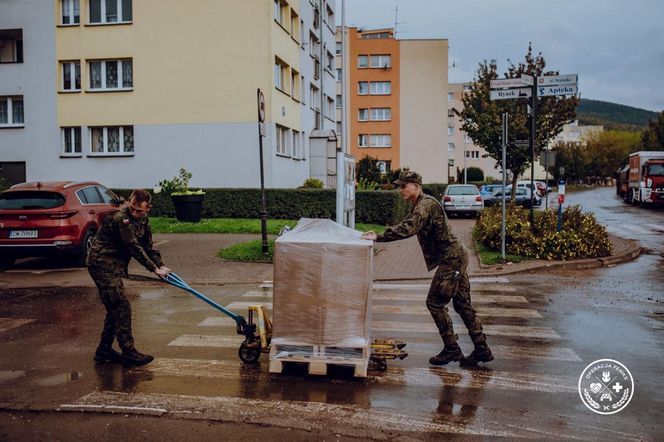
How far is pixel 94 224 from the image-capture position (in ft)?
42.9

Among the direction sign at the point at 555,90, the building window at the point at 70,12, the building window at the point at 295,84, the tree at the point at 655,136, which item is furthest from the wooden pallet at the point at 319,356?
the tree at the point at 655,136

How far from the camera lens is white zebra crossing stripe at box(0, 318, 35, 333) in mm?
8000

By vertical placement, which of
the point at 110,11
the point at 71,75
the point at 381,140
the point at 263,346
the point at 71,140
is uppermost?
the point at 110,11

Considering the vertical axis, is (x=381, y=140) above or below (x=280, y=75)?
below

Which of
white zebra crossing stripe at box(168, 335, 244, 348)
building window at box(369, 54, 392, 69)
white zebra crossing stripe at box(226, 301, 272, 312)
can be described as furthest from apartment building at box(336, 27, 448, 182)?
white zebra crossing stripe at box(168, 335, 244, 348)

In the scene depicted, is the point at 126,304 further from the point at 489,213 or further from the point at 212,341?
the point at 489,213

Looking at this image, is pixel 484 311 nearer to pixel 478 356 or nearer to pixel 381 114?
pixel 478 356

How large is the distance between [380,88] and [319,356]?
56.0 m

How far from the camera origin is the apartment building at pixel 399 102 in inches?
2318

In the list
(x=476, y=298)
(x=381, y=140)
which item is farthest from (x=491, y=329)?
(x=381, y=140)

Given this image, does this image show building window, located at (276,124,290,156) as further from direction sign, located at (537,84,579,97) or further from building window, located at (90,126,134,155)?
direction sign, located at (537,84,579,97)

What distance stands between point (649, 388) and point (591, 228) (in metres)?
9.86

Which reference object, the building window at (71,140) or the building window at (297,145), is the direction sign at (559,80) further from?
the building window at (71,140)
